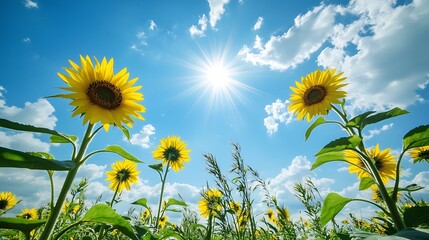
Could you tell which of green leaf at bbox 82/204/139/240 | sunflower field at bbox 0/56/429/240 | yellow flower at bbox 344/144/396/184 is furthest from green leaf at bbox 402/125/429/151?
green leaf at bbox 82/204/139/240

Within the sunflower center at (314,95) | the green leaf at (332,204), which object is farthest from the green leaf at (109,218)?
the sunflower center at (314,95)

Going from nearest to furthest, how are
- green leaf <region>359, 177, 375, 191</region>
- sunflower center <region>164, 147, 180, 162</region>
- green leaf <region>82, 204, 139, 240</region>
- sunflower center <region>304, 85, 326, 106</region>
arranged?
green leaf <region>82, 204, 139, 240</region>, green leaf <region>359, 177, 375, 191</region>, sunflower center <region>304, 85, 326, 106</region>, sunflower center <region>164, 147, 180, 162</region>

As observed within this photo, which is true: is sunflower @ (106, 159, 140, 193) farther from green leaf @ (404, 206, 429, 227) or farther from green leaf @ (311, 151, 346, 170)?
green leaf @ (404, 206, 429, 227)

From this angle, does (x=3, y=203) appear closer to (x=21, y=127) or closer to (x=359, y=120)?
(x=21, y=127)

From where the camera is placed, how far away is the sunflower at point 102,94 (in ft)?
8.14

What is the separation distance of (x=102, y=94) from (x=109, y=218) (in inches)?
57.3

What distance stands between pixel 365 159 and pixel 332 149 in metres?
0.41

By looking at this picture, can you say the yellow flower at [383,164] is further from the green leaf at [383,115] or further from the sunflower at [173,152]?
the sunflower at [173,152]

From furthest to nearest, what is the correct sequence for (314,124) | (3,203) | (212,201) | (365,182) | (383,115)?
(3,203)
(314,124)
(365,182)
(383,115)
(212,201)

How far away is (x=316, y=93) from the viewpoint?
14.1 feet

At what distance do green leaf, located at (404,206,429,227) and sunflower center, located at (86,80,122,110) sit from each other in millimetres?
2578

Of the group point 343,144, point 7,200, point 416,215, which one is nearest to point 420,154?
point 343,144

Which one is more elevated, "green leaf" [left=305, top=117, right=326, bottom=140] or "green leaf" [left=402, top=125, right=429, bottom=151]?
"green leaf" [left=305, top=117, right=326, bottom=140]

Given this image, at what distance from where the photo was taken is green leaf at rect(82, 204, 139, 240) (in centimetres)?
154
